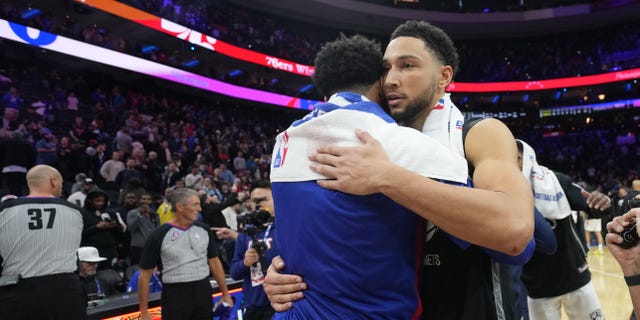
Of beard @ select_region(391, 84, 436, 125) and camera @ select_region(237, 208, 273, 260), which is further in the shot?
camera @ select_region(237, 208, 273, 260)

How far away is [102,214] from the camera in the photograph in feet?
22.1

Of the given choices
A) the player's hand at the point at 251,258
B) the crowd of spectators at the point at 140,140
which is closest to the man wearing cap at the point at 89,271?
the crowd of spectators at the point at 140,140

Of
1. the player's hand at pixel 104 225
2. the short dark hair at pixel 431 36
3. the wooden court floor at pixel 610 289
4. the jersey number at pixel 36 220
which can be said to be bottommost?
the wooden court floor at pixel 610 289

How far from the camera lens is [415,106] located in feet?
6.20

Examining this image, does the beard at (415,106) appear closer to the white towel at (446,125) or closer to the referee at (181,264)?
the white towel at (446,125)

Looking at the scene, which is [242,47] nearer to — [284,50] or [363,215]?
[284,50]

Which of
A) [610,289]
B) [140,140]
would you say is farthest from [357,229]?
[140,140]

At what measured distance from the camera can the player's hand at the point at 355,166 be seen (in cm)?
134

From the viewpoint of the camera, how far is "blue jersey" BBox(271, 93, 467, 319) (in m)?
1.41

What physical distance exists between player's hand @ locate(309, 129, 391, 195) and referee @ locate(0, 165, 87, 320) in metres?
3.92

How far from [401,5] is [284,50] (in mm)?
9044

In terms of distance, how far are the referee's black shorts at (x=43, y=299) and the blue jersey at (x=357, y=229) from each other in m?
3.66

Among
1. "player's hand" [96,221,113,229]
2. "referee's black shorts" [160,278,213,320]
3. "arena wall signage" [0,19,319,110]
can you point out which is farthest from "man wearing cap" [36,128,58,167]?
"referee's black shorts" [160,278,213,320]

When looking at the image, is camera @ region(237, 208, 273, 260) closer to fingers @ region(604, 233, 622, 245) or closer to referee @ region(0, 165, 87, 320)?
referee @ region(0, 165, 87, 320)
